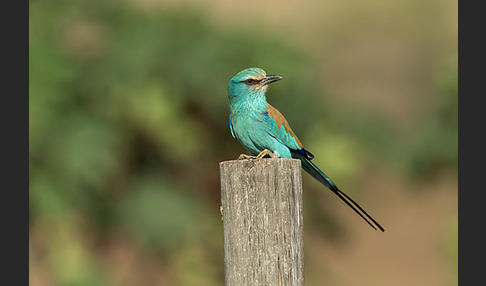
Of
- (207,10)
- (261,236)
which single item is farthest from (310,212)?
(261,236)

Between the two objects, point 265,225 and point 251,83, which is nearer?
point 265,225

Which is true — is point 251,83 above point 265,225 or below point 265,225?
above

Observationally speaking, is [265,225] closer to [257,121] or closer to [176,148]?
[257,121]

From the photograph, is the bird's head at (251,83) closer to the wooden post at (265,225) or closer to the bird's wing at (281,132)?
the bird's wing at (281,132)

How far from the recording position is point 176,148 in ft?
30.0

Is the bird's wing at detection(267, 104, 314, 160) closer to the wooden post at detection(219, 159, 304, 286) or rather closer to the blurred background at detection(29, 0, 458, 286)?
the wooden post at detection(219, 159, 304, 286)

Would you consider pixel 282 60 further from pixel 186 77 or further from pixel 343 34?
pixel 343 34

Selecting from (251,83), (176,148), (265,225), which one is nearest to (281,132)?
(251,83)

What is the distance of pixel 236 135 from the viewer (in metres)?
4.63

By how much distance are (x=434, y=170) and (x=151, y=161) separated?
14.1ft

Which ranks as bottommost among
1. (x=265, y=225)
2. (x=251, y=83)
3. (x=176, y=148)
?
(x=265, y=225)

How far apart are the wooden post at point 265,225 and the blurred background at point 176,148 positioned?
17.8 feet

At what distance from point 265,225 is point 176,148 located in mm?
5872

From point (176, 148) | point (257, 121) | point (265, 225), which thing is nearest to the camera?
point (265, 225)
